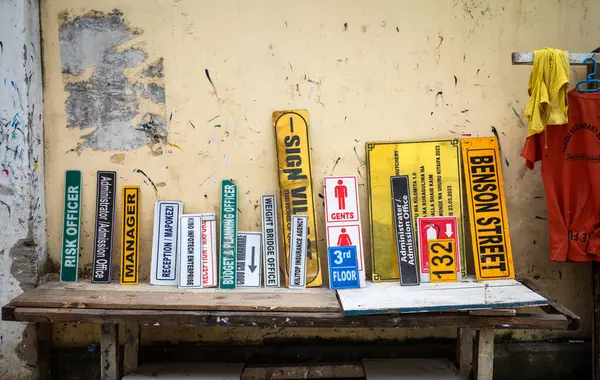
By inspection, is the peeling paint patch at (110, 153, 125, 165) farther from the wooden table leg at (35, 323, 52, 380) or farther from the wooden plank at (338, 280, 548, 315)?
the wooden plank at (338, 280, 548, 315)

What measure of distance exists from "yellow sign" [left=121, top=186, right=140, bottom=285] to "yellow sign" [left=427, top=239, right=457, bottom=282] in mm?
1605

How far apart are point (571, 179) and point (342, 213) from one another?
1.22m

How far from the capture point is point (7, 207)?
245 cm

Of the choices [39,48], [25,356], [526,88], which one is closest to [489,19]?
[526,88]

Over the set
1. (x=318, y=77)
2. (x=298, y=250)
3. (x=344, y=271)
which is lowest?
(x=344, y=271)

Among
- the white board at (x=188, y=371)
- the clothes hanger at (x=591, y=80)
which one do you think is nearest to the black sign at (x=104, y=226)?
the white board at (x=188, y=371)

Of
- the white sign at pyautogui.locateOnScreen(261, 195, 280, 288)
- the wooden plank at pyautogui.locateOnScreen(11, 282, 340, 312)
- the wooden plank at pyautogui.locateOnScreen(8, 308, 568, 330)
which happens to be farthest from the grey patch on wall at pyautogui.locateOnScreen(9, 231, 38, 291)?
the white sign at pyautogui.locateOnScreen(261, 195, 280, 288)

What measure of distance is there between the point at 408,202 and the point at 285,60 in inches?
41.0

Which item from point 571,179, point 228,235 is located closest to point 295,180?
point 228,235

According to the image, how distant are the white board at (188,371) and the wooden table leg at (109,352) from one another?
0.30 ft

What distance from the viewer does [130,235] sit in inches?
97.8

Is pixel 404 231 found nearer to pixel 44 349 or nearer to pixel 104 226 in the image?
pixel 104 226

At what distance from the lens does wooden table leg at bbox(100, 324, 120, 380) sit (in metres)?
2.25

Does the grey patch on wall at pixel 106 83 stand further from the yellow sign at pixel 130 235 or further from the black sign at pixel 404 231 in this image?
the black sign at pixel 404 231
